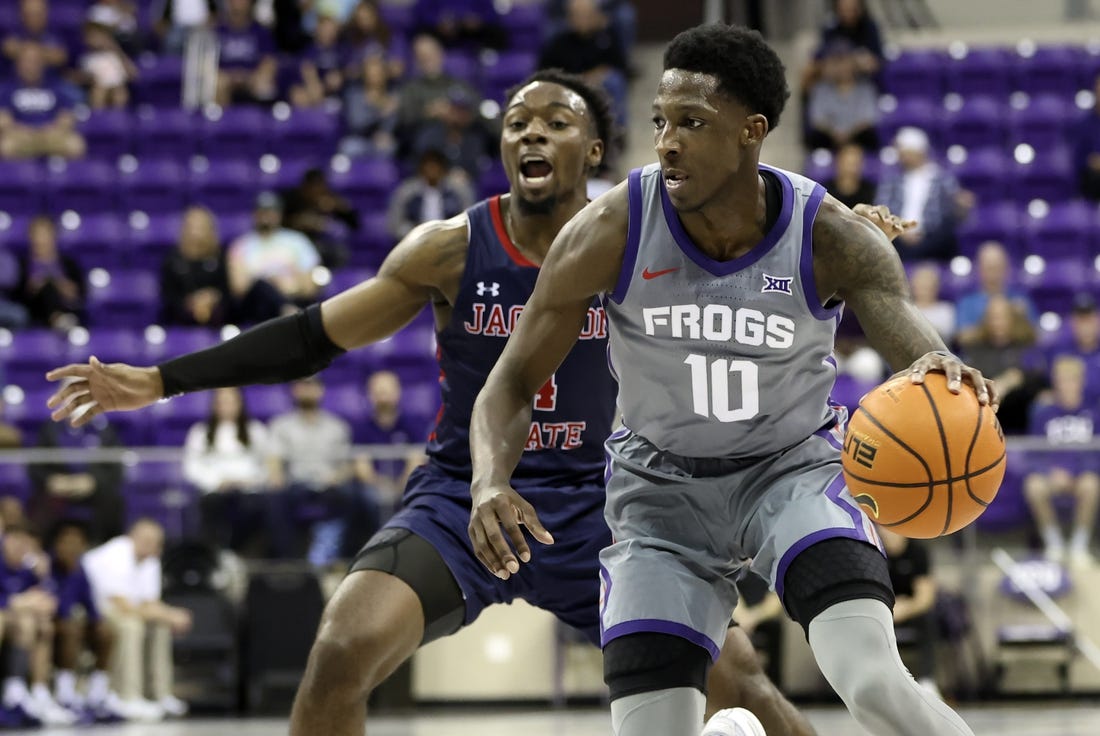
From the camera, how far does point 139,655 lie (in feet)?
29.3

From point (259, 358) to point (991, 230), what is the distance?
28.3 ft

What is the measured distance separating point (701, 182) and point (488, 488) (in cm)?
93

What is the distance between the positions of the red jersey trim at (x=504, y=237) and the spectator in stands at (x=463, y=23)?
9.46 m

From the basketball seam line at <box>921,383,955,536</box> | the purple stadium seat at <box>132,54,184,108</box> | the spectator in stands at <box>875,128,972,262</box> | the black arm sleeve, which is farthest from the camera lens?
the purple stadium seat at <box>132,54,184,108</box>

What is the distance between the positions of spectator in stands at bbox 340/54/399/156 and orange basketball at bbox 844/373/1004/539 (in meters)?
9.89

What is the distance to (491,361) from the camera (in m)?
5.07

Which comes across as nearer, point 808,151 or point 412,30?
point 808,151

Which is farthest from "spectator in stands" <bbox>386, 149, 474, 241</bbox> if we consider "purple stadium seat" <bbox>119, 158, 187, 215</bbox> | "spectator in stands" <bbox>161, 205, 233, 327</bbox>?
"purple stadium seat" <bbox>119, 158, 187, 215</bbox>

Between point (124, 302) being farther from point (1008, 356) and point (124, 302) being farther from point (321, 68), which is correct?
point (1008, 356)

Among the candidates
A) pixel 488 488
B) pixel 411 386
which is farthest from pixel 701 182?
pixel 411 386

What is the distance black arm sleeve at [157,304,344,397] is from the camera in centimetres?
502

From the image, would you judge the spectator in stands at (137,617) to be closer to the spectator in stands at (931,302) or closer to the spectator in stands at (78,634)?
the spectator in stands at (78,634)

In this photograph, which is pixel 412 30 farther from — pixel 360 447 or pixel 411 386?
pixel 360 447

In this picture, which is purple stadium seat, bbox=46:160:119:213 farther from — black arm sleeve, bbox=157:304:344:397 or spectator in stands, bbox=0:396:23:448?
black arm sleeve, bbox=157:304:344:397
